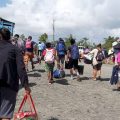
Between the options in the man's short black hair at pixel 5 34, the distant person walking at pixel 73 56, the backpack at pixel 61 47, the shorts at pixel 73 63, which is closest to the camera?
the man's short black hair at pixel 5 34

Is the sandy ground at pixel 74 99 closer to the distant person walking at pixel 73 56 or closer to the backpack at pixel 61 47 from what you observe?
the distant person walking at pixel 73 56

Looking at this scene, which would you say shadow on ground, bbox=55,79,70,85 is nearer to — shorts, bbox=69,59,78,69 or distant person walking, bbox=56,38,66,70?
shorts, bbox=69,59,78,69

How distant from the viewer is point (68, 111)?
39.2ft

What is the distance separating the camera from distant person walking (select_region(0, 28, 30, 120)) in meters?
7.54

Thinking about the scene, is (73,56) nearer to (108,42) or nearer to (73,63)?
(73,63)

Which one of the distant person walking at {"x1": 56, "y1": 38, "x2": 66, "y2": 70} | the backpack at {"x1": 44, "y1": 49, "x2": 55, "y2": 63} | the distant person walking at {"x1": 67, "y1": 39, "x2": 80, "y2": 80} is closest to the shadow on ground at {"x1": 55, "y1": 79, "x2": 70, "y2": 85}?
the distant person walking at {"x1": 67, "y1": 39, "x2": 80, "y2": 80}

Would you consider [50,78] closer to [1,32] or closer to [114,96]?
[114,96]

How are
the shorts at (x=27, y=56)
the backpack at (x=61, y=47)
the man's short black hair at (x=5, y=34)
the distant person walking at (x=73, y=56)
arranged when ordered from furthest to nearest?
1. the shorts at (x=27, y=56)
2. the backpack at (x=61, y=47)
3. the distant person walking at (x=73, y=56)
4. the man's short black hair at (x=5, y=34)

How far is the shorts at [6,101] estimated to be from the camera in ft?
24.9

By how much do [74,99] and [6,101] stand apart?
667 centimetres

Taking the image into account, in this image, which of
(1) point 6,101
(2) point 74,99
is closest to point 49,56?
(2) point 74,99

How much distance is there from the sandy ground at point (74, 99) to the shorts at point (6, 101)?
10.6 ft

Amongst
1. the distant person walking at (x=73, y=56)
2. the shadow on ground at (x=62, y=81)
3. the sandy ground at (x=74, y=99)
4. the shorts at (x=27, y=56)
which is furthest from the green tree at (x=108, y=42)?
the sandy ground at (x=74, y=99)

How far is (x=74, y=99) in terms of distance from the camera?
14.1 metres
